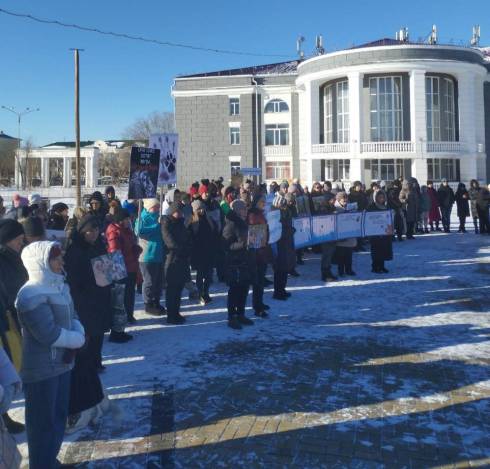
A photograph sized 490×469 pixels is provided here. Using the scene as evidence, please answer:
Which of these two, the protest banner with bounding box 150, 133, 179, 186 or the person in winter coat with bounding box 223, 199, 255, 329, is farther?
the protest banner with bounding box 150, 133, 179, 186

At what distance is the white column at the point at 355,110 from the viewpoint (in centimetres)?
3919

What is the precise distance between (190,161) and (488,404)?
4735cm

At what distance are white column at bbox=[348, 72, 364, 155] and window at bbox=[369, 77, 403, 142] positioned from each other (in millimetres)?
1508

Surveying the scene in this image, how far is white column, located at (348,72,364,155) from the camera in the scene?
3919 cm

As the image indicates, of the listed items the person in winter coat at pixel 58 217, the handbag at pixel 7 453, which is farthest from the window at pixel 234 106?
the handbag at pixel 7 453

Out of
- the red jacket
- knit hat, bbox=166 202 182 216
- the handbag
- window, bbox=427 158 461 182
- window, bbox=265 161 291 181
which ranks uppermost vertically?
window, bbox=265 161 291 181

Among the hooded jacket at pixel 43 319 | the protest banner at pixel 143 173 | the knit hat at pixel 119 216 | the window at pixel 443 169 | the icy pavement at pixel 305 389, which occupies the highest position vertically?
the window at pixel 443 169

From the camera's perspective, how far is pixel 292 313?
29.0 ft

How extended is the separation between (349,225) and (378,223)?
771mm

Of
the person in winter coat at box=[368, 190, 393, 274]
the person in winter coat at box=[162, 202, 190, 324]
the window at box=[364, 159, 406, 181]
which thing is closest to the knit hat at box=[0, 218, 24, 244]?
the person in winter coat at box=[162, 202, 190, 324]

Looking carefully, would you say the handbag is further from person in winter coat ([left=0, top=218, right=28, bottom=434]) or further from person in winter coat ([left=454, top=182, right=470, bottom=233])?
person in winter coat ([left=454, top=182, right=470, bottom=233])

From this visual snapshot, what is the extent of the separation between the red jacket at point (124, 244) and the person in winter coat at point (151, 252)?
538 mm

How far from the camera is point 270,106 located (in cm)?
4934

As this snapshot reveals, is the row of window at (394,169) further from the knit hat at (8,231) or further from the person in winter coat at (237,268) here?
the knit hat at (8,231)
